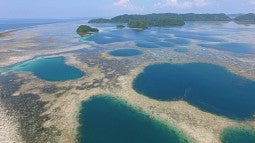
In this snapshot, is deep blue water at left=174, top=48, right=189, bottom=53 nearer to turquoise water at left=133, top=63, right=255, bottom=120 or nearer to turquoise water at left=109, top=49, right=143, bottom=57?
turquoise water at left=109, top=49, right=143, bottom=57

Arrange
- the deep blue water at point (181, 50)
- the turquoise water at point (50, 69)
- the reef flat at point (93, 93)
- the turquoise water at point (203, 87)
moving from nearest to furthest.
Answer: the reef flat at point (93, 93), the turquoise water at point (203, 87), the turquoise water at point (50, 69), the deep blue water at point (181, 50)

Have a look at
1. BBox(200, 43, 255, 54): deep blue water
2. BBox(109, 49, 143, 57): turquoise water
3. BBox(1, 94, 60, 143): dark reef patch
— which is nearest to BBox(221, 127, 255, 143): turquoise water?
BBox(1, 94, 60, 143): dark reef patch

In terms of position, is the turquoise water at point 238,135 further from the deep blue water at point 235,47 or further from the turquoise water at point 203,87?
the deep blue water at point 235,47

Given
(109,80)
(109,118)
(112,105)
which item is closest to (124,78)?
(109,80)

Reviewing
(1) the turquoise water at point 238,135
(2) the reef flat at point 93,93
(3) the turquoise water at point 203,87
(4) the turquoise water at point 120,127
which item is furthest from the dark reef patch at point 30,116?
(1) the turquoise water at point 238,135

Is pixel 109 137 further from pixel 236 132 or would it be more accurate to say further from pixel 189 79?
pixel 189 79

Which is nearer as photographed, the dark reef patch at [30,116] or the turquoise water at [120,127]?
the turquoise water at [120,127]

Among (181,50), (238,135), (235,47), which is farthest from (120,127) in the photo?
(235,47)
